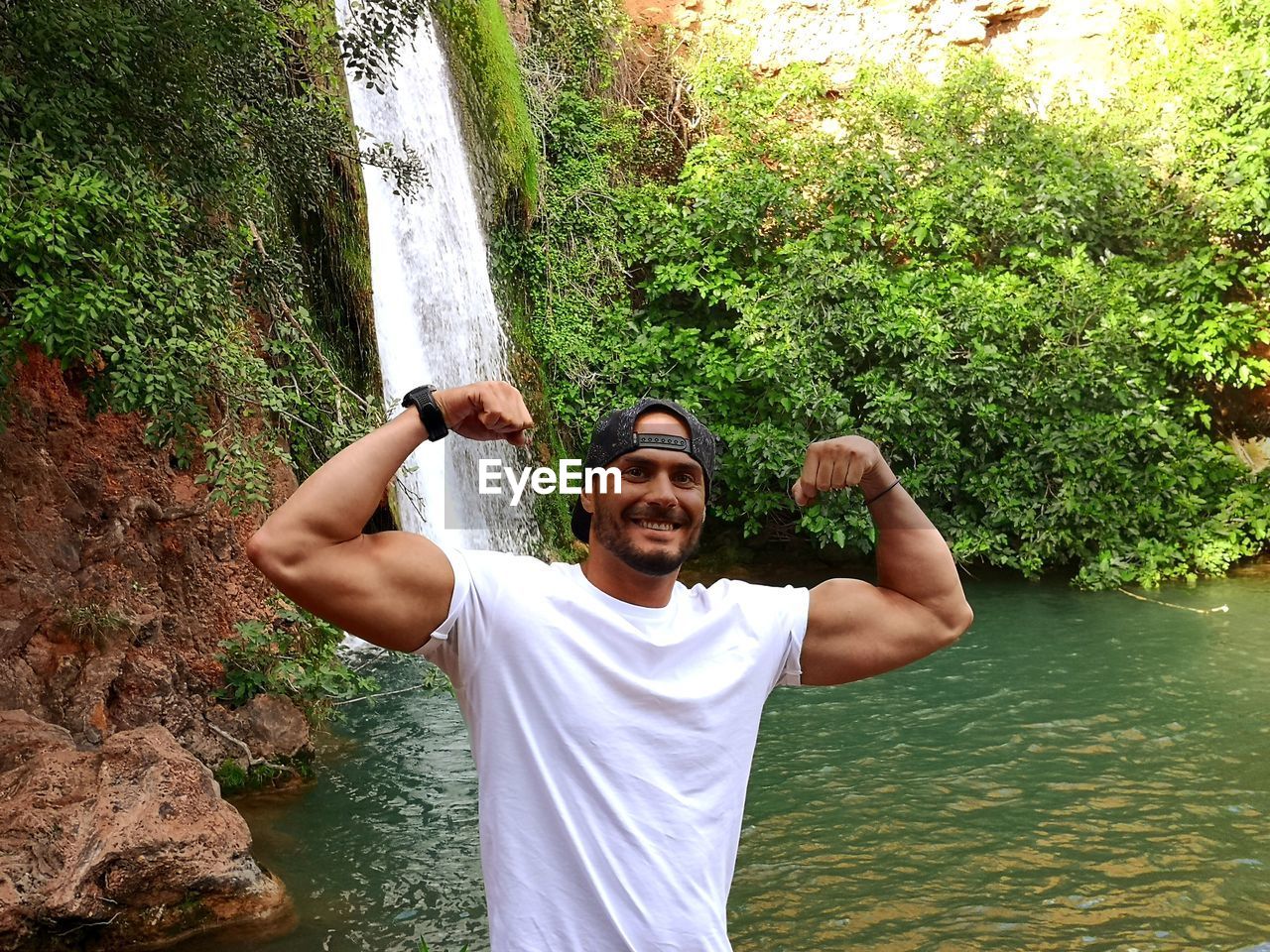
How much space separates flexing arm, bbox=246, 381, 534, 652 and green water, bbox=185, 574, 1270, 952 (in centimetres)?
349

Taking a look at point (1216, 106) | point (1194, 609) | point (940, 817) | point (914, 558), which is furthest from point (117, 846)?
point (1216, 106)

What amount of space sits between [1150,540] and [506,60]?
28.7 ft

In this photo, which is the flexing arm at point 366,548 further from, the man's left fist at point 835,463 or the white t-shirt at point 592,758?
the man's left fist at point 835,463

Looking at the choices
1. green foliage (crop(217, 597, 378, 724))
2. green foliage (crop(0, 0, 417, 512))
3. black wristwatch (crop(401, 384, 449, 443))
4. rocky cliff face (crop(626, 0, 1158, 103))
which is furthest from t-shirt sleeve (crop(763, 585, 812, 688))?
rocky cliff face (crop(626, 0, 1158, 103))

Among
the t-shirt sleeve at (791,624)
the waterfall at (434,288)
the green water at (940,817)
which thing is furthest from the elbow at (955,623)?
the waterfall at (434,288)

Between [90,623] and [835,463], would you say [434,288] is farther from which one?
[835,463]

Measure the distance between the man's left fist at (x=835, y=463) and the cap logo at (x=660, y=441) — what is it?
0.68ft

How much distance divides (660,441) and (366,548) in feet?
1.77

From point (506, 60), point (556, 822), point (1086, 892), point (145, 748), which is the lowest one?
point (1086, 892)

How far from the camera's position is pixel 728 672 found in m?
1.95

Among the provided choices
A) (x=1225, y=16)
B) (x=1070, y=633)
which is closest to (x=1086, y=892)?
(x=1070, y=633)

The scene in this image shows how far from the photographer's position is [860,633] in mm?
2139

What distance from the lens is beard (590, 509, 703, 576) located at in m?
1.96

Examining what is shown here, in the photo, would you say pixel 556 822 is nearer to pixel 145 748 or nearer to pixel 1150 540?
pixel 145 748
